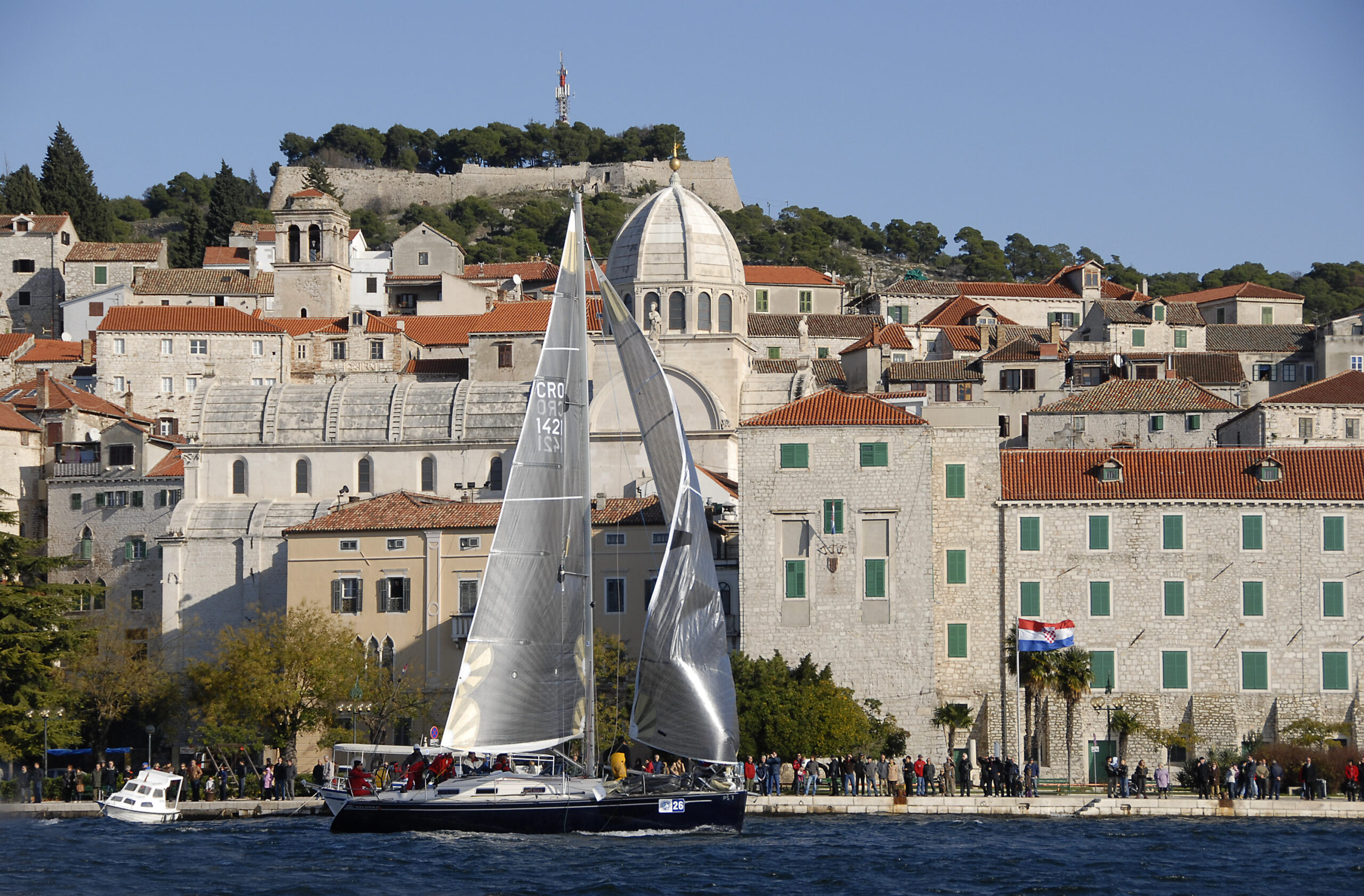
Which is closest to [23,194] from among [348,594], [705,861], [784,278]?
[784,278]

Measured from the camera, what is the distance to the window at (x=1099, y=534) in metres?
52.0

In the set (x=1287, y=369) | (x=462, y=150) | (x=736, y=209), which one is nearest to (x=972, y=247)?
(x=736, y=209)

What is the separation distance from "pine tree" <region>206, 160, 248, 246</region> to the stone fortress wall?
90.5ft

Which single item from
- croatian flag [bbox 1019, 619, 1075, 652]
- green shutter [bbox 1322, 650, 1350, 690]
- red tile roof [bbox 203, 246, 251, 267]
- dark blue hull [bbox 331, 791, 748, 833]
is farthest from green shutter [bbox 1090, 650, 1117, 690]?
red tile roof [bbox 203, 246, 251, 267]

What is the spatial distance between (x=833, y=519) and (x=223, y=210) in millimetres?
80450

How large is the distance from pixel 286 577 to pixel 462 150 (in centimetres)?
11699

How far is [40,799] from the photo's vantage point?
46.3m

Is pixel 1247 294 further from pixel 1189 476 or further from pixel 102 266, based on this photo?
pixel 102 266

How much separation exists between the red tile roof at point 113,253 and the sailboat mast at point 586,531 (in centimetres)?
6715

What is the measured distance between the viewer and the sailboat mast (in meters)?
36.9

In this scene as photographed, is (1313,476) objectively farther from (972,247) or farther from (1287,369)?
(972,247)

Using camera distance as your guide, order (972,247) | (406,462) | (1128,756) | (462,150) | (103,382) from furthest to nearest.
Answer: (462,150), (972,247), (103,382), (406,462), (1128,756)

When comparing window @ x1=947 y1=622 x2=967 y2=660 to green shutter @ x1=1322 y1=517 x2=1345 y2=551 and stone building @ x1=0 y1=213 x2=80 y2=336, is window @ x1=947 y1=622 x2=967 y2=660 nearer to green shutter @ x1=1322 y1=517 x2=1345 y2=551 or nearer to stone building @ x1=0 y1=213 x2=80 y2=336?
green shutter @ x1=1322 y1=517 x2=1345 y2=551

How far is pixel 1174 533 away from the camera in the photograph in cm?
5172
